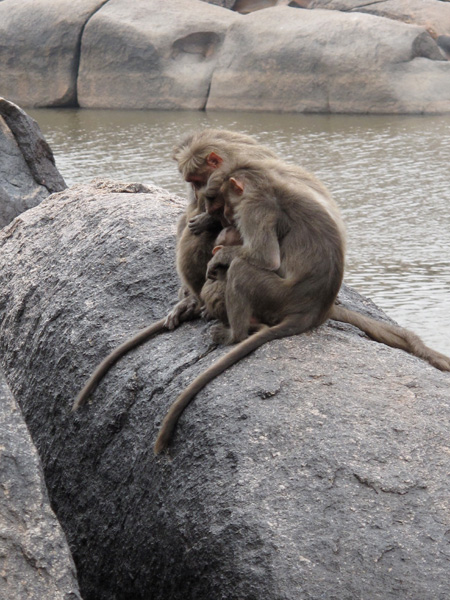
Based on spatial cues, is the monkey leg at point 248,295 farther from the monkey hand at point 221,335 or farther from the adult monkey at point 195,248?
the adult monkey at point 195,248

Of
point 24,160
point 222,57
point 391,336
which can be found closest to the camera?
point 391,336

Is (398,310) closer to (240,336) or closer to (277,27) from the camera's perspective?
(240,336)

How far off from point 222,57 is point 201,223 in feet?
31.0

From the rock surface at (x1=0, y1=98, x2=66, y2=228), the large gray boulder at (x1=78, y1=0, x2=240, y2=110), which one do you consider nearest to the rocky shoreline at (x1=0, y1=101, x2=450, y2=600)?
the rock surface at (x1=0, y1=98, x2=66, y2=228)

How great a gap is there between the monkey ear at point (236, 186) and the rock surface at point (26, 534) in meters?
1.18

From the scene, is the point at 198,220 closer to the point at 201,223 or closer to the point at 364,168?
the point at 201,223

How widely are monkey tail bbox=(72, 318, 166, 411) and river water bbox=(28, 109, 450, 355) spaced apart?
2.18 m

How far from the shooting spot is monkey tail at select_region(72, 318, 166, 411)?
3078mm

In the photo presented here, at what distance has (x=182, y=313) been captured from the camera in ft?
10.2

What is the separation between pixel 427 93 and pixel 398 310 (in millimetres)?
6149

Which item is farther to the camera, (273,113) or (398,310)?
(273,113)

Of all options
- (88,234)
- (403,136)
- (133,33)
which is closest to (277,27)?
(133,33)

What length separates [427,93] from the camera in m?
10.5

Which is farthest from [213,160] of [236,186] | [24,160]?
[24,160]
